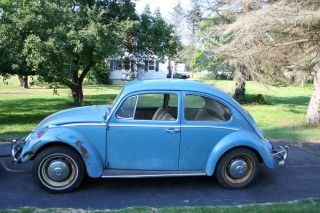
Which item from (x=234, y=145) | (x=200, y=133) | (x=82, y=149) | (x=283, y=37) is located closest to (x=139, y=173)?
(x=82, y=149)

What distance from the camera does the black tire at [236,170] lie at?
641 centimetres

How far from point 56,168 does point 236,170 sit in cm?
274

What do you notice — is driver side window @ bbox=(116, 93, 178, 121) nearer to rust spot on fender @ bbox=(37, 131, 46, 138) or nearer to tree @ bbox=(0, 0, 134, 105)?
rust spot on fender @ bbox=(37, 131, 46, 138)

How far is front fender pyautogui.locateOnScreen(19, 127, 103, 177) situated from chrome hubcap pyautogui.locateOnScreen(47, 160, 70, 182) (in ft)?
0.98

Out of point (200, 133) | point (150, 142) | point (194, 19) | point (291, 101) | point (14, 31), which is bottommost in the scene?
point (291, 101)

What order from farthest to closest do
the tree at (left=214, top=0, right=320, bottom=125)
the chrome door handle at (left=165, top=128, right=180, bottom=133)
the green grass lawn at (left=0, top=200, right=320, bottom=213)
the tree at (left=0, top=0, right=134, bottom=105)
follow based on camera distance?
the tree at (left=0, top=0, right=134, bottom=105) → the tree at (left=214, top=0, right=320, bottom=125) → the chrome door handle at (left=165, top=128, right=180, bottom=133) → the green grass lawn at (left=0, top=200, right=320, bottom=213)

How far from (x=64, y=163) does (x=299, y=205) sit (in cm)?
338

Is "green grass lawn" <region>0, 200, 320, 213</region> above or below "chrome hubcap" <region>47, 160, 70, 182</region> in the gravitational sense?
below

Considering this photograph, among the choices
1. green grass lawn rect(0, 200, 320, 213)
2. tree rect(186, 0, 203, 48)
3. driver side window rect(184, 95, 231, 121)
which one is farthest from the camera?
tree rect(186, 0, 203, 48)

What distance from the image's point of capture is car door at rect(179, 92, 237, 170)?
6.32m

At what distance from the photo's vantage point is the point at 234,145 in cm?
631

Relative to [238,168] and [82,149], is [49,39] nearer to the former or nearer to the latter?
[82,149]

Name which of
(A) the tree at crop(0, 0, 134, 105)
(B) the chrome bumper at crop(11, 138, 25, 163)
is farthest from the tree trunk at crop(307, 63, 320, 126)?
(B) the chrome bumper at crop(11, 138, 25, 163)

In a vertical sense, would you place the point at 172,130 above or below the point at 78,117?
below
